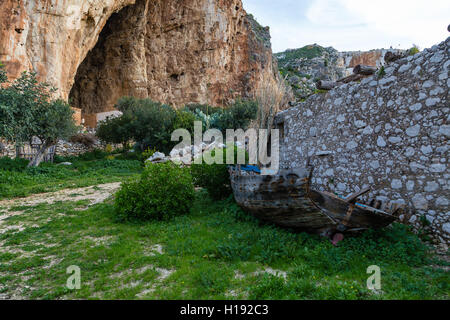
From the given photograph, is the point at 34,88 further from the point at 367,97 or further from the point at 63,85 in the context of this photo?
the point at 367,97

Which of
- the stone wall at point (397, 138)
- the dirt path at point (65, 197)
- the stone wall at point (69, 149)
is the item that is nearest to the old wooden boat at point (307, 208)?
the stone wall at point (397, 138)

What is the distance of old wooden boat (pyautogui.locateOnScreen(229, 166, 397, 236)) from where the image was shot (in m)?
3.31

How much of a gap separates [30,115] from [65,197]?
493 centimetres

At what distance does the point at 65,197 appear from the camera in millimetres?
7449

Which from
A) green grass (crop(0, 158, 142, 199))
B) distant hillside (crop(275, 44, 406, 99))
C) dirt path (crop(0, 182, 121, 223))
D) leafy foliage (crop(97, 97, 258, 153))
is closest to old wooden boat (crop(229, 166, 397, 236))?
dirt path (crop(0, 182, 121, 223))

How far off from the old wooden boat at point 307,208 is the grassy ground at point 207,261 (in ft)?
0.68

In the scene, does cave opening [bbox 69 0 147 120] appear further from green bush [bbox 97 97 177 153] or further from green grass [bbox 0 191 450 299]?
green grass [bbox 0 191 450 299]

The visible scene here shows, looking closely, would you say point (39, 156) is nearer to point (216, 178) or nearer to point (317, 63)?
point (216, 178)

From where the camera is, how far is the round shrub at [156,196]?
520 centimetres

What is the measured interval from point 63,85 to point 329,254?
18.8 m

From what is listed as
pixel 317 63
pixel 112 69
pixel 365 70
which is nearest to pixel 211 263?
pixel 365 70

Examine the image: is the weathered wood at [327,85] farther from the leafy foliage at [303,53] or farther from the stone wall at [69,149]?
the leafy foliage at [303,53]

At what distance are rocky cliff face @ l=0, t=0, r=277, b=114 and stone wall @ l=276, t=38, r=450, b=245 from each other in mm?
14961

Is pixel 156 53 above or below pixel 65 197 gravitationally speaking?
above
